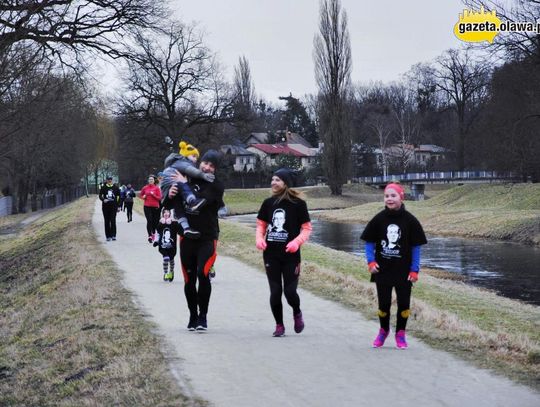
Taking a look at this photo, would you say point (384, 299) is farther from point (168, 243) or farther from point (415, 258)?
point (168, 243)

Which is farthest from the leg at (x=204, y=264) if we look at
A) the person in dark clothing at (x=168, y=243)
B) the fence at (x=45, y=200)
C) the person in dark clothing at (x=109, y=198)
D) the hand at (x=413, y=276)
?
the fence at (x=45, y=200)

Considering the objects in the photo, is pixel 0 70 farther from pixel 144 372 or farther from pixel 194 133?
pixel 194 133

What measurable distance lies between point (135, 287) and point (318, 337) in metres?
5.46

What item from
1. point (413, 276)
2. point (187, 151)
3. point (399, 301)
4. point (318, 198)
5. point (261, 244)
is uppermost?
point (187, 151)

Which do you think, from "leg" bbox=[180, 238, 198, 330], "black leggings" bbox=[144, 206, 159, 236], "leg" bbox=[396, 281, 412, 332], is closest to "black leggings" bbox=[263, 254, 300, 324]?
"leg" bbox=[180, 238, 198, 330]

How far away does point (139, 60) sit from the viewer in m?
29.7

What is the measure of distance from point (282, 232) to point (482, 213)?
111 feet

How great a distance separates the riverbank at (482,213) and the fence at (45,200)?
2944 centimetres

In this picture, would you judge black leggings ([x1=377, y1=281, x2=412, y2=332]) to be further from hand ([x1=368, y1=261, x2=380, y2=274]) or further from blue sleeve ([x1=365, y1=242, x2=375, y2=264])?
blue sleeve ([x1=365, y1=242, x2=375, y2=264])

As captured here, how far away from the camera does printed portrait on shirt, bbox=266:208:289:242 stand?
901cm

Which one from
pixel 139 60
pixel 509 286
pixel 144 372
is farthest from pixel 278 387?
pixel 139 60

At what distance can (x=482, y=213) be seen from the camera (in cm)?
4125

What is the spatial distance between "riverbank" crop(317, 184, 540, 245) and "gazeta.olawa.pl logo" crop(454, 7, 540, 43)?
25.3ft

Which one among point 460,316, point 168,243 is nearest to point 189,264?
point 460,316
